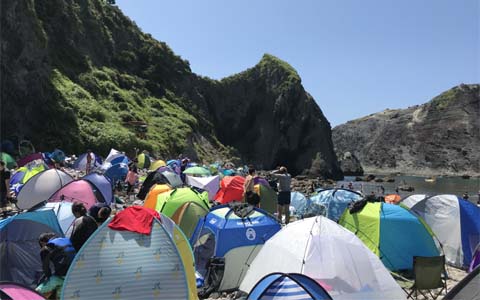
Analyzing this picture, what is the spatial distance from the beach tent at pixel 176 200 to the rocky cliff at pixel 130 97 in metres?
21.2

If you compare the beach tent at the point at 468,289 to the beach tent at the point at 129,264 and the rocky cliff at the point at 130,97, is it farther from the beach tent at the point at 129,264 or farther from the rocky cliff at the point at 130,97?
the rocky cliff at the point at 130,97

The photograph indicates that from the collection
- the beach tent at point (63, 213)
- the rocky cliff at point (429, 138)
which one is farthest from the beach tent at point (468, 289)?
the rocky cliff at point (429, 138)

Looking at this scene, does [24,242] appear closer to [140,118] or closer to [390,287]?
[390,287]

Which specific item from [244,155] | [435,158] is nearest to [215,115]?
[244,155]

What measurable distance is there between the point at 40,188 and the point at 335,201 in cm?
1009

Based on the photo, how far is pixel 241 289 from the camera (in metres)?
7.36

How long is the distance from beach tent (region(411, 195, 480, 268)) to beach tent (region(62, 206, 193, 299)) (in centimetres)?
790

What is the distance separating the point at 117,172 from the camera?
2170 centimetres

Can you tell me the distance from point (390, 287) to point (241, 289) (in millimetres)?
2478

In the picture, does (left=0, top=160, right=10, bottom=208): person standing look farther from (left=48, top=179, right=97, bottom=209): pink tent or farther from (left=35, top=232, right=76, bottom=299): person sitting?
(left=35, top=232, right=76, bottom=299): person sitting

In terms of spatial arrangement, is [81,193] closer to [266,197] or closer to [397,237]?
[266,197]

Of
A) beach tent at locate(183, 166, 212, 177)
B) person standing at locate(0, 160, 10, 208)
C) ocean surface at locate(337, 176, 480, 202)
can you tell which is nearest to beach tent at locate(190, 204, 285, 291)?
person standing at locate(0, 160, 10, 208)

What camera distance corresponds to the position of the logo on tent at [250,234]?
8.37 m

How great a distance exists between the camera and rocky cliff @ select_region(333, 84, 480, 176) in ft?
371
